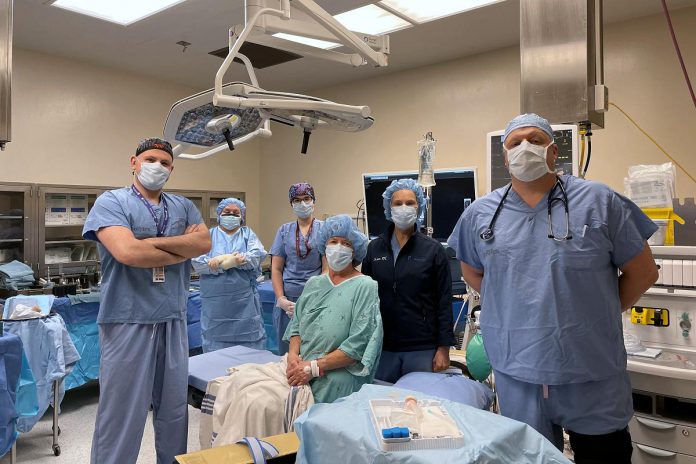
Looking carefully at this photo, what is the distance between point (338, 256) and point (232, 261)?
4.17 ft

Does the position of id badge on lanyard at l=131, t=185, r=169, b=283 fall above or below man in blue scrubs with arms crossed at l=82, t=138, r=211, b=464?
above

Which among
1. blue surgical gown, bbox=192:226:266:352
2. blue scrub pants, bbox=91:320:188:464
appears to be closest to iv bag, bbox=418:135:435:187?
blue surgical gown, bbox=192:226:266:352

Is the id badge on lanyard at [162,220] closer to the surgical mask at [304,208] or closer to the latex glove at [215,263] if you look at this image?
the latex glove at [215,263]

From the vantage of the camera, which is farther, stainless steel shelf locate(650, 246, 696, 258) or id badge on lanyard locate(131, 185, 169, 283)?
id badge on lanyard locate(131, 185, 169, 283)

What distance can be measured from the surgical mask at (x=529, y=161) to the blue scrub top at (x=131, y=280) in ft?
4.86

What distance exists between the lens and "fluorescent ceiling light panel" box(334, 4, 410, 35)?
3834 millimetres

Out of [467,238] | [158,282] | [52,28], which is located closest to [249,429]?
[158,282]

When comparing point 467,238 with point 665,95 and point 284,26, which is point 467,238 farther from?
point 665,95

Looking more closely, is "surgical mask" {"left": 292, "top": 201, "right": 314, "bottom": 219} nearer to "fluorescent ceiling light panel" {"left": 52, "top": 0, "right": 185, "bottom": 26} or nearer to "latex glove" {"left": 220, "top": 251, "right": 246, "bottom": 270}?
"latex glove" {"left": 220, "top": 251, "right": 246, "bottom": 270}

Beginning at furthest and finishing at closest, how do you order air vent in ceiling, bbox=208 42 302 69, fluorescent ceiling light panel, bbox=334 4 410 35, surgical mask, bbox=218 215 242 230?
1. air vent in ceiling, bbox=208 42 302 69
2. fluorescent ceiling light panel, bbox=334 4 410 35
3. surgical mask, bbox=218 215 242 230

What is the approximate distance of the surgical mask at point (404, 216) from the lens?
235cm

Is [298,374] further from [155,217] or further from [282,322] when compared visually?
[282,322]

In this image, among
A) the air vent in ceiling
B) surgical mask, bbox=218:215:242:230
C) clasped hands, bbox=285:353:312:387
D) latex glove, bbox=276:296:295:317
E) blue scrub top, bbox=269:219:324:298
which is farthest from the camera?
the air vent in ceiling

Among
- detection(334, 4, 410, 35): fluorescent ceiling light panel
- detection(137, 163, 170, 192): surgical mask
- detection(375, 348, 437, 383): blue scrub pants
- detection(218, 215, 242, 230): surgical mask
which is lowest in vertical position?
detection(375, 348, 437, 383): blue scrub pants
